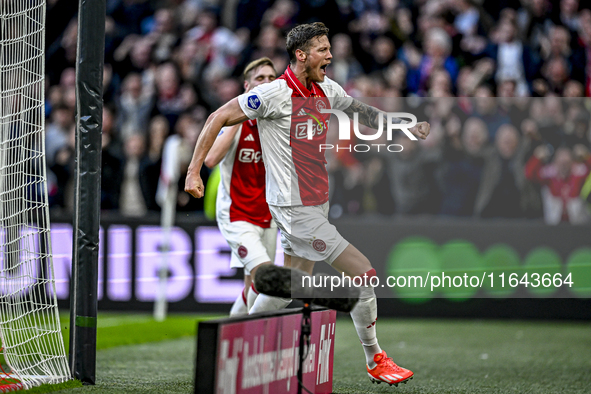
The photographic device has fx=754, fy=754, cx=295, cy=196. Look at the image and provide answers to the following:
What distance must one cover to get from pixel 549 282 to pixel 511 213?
135cm

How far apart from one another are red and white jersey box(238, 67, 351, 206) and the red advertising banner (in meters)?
0.75

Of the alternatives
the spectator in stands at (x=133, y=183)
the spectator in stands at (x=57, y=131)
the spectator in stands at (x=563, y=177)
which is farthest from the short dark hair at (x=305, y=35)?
the spectator in stands at (x=57, y=131)

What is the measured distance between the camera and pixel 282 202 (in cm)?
459

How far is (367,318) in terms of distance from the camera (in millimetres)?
4762

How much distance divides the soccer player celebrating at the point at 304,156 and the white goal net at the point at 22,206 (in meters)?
1.47

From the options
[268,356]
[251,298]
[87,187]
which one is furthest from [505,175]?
[268,356]

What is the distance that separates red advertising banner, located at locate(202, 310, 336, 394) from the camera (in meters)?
3.48

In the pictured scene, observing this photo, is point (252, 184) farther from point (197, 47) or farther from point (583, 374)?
point (197, 47)

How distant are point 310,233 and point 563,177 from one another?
5.35m

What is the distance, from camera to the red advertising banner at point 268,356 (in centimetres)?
348

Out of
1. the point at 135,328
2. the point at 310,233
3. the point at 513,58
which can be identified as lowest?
the point at 135,328

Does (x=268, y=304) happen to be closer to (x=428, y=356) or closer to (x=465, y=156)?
(x=428, y=356)

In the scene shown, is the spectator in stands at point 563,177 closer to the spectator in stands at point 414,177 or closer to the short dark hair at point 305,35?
the spectator in stands at point 414,177

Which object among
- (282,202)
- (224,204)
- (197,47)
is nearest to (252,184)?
(224,204)
